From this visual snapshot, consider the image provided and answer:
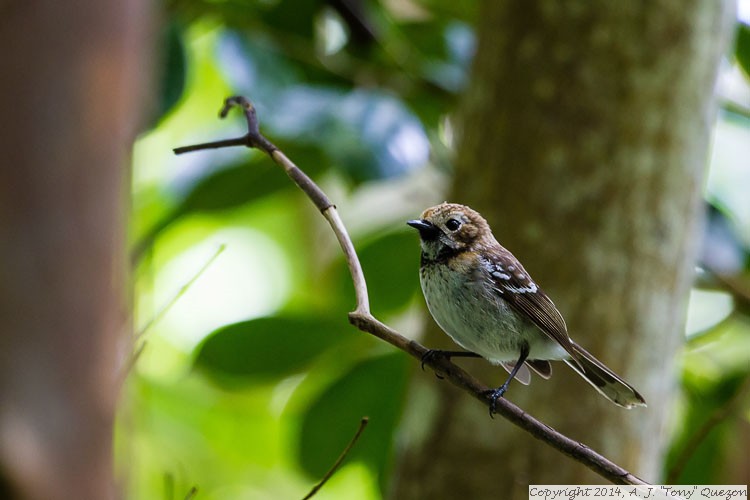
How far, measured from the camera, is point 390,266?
3801 mm

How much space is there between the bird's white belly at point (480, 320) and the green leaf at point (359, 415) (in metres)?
1.84

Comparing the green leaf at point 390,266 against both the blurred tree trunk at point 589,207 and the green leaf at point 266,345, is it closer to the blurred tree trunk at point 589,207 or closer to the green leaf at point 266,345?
the green leaf at point 266,345

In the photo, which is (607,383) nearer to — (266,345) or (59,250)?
(59,250)

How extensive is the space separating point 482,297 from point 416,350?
703 millimetres

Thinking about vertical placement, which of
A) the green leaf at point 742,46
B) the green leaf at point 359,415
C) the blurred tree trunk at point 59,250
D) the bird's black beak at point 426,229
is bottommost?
the green leaf at point 359,415

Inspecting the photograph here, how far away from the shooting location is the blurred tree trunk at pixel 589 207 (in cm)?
307

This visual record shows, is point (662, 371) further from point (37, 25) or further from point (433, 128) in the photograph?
point (37, 25)

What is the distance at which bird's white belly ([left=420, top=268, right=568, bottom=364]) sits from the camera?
2.04 meters

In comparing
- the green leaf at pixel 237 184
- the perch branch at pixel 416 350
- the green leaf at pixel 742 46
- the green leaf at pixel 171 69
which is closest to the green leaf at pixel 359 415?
the green leaf at pixel 237 184

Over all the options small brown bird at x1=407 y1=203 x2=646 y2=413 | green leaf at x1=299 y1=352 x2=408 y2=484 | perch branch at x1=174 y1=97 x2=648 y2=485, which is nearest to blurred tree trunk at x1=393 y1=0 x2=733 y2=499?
green leaf at x1=299 y1=352 x2=408 y2=484

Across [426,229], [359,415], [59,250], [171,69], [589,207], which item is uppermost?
[59,250]

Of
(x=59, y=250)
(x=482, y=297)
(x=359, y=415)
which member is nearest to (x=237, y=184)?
(x=359, y=415)

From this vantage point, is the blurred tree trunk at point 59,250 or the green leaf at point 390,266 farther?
the green leaf at point 390,266

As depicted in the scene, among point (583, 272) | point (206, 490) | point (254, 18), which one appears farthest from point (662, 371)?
point (206, 490)
